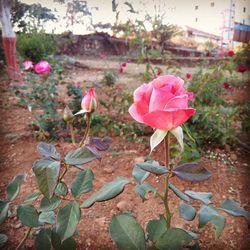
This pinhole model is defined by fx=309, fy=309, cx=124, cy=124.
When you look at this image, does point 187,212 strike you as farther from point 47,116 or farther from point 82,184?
point 47,116

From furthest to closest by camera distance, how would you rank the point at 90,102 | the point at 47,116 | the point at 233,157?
the point at 47,116, the point at 233,157, the point at 90,102

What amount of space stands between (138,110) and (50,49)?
9.08 feet

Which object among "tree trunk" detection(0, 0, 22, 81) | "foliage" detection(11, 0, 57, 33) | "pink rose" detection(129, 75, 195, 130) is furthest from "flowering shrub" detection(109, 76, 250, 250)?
"tree trunk" detection(0, 0, 22, 81)

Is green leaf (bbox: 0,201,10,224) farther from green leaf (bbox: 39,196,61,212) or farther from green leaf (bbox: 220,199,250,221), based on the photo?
green leaf (bbox: 220,199,250,221)

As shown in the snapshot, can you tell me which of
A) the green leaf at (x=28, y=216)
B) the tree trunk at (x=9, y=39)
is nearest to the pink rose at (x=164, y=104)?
the green leaf at (x=28, y=216)

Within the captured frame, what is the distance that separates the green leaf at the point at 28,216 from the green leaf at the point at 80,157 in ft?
0.34

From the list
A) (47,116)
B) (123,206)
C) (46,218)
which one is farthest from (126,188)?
(47,116)

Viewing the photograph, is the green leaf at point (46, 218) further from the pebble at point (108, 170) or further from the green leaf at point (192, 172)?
the pebble at point (108, 170)

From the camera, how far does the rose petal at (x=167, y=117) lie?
373 mm

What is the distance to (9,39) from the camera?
2141 millimetres

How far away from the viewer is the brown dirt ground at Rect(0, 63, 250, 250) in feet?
2.31

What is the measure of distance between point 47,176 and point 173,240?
6.7 inches

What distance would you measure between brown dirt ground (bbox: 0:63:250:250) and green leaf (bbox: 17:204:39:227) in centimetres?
27

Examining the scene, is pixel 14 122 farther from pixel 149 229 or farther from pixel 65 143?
pixel 149 229
